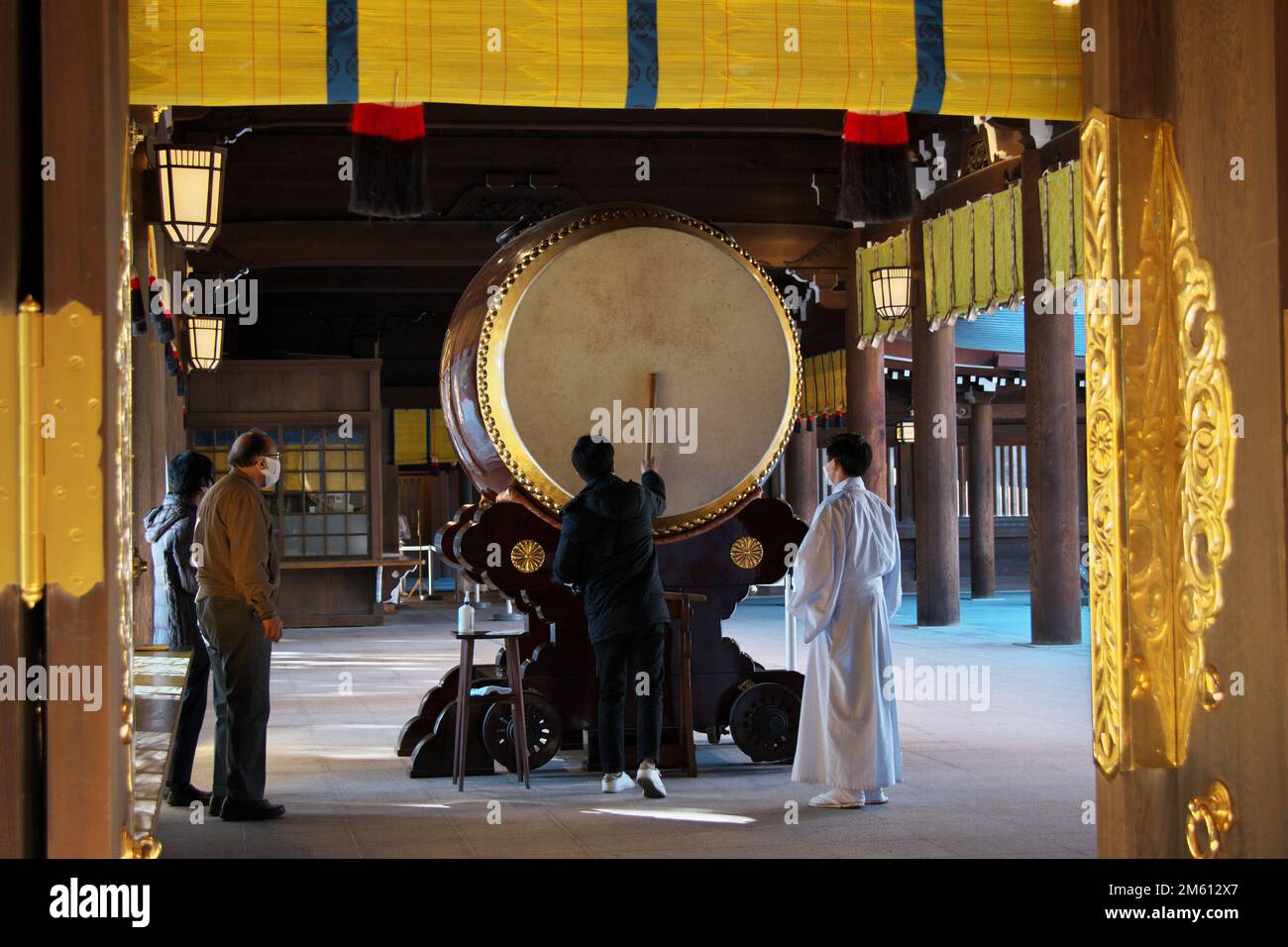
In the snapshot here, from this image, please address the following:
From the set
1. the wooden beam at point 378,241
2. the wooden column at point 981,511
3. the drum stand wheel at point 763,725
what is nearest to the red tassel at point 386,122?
the drum stand wheel at point 763,725

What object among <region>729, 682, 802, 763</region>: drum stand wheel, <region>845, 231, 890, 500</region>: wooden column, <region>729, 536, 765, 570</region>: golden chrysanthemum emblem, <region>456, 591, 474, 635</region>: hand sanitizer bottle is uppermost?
<region>845, 231, 890, 500</region>: wooden column

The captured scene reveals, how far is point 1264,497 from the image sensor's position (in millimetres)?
3104

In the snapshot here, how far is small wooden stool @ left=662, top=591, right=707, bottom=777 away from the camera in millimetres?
5555

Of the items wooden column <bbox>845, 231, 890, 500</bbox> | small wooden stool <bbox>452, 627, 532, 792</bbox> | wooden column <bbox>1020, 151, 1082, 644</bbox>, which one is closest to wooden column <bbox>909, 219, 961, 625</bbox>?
wooden column <bbox>845, 231, 890, 500</bbox>

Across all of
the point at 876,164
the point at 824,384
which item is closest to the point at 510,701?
the point at 876,164

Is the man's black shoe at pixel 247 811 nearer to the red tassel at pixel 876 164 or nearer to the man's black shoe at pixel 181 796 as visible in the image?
the man's black shoe at pixel 181 796

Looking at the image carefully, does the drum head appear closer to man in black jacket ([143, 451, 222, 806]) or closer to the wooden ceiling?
man in black jacket ([143, 451, 222, 806])

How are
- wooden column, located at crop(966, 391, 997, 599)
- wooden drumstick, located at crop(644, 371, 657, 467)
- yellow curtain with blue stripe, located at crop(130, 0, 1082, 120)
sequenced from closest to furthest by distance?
yellow curtain with blue stripe, located at crop(130, 0, 1082, 120), wooden drumstick, located at crop(644, 371, 657, 467), wooden column, located at crop(966, 391, 997, 599)

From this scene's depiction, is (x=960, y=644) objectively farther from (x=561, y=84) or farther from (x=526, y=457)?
(x=561, y=84)

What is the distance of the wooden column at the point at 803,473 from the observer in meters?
16.4

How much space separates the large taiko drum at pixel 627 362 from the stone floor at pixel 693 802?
3.66 ft

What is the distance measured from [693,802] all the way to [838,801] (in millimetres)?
504

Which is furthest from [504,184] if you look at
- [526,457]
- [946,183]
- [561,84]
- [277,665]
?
[561,84]

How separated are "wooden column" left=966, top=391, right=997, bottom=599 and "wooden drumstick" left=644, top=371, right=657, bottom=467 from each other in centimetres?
967
